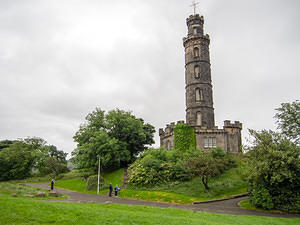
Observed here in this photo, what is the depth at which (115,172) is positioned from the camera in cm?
4297

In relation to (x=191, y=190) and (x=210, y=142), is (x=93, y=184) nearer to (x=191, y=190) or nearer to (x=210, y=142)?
(x=191, y=190)

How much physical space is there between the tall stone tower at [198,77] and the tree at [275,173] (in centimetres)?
1948

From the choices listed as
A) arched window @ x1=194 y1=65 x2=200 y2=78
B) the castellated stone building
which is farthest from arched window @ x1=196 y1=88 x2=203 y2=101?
arched window @ x1=194 y1=65 x2=200 y2=78

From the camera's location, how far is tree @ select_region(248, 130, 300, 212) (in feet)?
64.4

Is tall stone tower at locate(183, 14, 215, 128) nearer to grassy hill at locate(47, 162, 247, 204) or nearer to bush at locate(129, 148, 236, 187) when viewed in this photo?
bush at locate(129, 148, 236, 187)

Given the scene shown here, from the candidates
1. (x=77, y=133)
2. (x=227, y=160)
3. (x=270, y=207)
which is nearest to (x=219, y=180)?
(x=227, y=160)

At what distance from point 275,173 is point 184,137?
20.4m

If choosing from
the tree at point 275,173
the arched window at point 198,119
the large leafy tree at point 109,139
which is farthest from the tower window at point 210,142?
the tree at point 275,173

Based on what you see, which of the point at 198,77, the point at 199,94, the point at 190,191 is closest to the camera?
the point at 190,191

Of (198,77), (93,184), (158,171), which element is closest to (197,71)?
(198,77)

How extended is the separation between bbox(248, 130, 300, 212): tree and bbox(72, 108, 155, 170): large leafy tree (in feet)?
76.6

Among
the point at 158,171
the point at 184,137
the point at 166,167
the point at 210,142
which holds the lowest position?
the point at 158,171

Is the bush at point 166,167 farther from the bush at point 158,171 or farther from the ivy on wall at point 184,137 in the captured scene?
the ivy on wall at point 184,137

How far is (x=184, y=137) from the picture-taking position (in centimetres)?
3956
